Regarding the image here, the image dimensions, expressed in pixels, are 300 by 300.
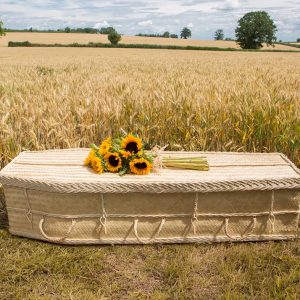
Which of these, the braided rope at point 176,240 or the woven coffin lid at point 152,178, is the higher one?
the woven coffin lid at point 152,178

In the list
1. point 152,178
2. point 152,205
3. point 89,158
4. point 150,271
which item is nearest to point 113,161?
point 89,158

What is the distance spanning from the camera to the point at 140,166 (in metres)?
3.01

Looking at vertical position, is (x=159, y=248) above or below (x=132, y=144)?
below

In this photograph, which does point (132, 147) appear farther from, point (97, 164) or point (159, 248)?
point (159, 248)

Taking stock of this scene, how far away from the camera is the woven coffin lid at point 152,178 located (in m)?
2.80

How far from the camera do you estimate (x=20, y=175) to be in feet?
9.64

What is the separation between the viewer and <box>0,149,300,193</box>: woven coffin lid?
280 cm

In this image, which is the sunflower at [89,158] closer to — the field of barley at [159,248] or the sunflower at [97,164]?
the sunflower at [97,164]

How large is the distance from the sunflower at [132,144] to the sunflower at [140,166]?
103mm

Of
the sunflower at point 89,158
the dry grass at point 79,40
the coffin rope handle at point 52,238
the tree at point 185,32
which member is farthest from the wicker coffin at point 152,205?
the tree at point 185,32

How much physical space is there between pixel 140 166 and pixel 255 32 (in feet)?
259

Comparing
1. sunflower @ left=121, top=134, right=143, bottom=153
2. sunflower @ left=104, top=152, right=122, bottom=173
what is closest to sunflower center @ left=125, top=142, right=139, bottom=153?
sunflower @ left=121, top=134, right=143, bottom=153

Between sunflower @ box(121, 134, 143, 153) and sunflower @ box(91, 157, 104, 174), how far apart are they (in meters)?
0.22

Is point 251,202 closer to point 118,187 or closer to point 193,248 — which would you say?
point 193,248
